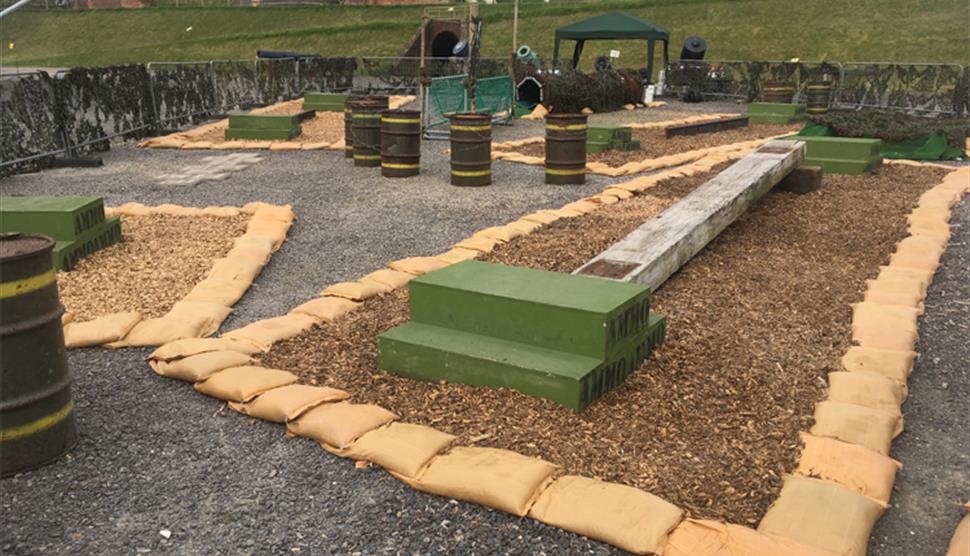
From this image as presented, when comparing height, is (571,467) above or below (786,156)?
below

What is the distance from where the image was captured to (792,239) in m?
7.92

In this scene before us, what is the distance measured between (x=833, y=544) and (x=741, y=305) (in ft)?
10.2

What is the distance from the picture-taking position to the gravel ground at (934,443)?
332 cm

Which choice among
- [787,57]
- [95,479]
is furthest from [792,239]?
[787,57]

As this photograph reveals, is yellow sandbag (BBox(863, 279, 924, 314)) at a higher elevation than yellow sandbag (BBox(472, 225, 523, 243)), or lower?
lower

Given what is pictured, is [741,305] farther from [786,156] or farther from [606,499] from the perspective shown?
[786,156]

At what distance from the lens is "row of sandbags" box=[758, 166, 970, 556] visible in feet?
10.2

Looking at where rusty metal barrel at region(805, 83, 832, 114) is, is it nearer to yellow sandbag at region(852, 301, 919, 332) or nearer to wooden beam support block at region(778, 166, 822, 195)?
wooden beam support block at region(778, 166, 822, 195)

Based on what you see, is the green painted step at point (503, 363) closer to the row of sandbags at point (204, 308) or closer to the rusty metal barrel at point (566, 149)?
the row of sandbags at point (204, 308)

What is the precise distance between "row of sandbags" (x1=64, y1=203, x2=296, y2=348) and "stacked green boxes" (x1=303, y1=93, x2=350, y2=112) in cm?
1265

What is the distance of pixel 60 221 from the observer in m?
6.61

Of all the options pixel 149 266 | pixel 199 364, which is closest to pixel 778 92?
pixel 149 266

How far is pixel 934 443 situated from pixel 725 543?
6.05 feet

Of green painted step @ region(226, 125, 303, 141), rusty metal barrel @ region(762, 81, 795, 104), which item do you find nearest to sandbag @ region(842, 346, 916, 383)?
green painted step @ region(226, 125, 303, 141)
